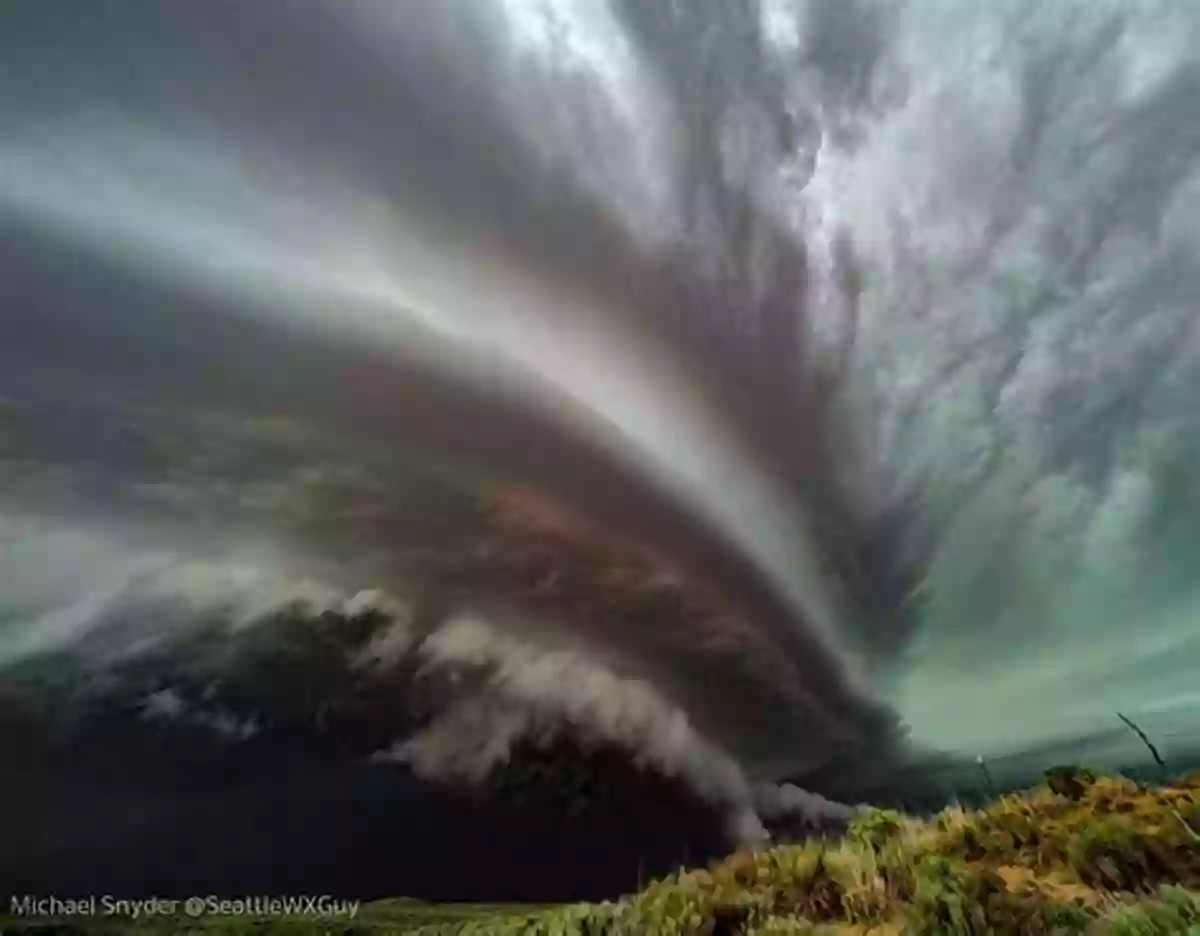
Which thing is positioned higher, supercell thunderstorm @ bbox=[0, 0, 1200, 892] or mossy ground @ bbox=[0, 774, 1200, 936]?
supercell thunderstorm @ bbox=[0, 0, 1200, 892]

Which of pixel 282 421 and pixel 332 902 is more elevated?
pixel 282 421

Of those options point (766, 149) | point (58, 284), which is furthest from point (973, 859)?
point (58, 284)

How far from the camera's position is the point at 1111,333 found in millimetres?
4047

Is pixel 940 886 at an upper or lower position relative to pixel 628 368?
lower

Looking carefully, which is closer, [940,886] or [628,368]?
[940,886]

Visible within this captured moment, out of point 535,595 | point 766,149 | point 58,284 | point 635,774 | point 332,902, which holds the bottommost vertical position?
point 332,902

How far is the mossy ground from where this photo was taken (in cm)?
253

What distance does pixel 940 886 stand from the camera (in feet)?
8.71

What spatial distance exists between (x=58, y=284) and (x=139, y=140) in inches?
25.4

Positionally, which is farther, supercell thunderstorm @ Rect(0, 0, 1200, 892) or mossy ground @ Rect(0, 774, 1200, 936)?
supercell thunderstorm @ Rect(0, 0, 1200, 892)

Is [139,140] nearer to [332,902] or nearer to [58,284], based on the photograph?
[58,284]

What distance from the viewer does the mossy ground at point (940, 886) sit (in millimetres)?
2525

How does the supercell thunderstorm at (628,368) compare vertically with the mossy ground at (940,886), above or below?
above

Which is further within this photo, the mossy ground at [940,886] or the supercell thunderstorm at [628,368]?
the supercell thunderstorm at [628,368]
